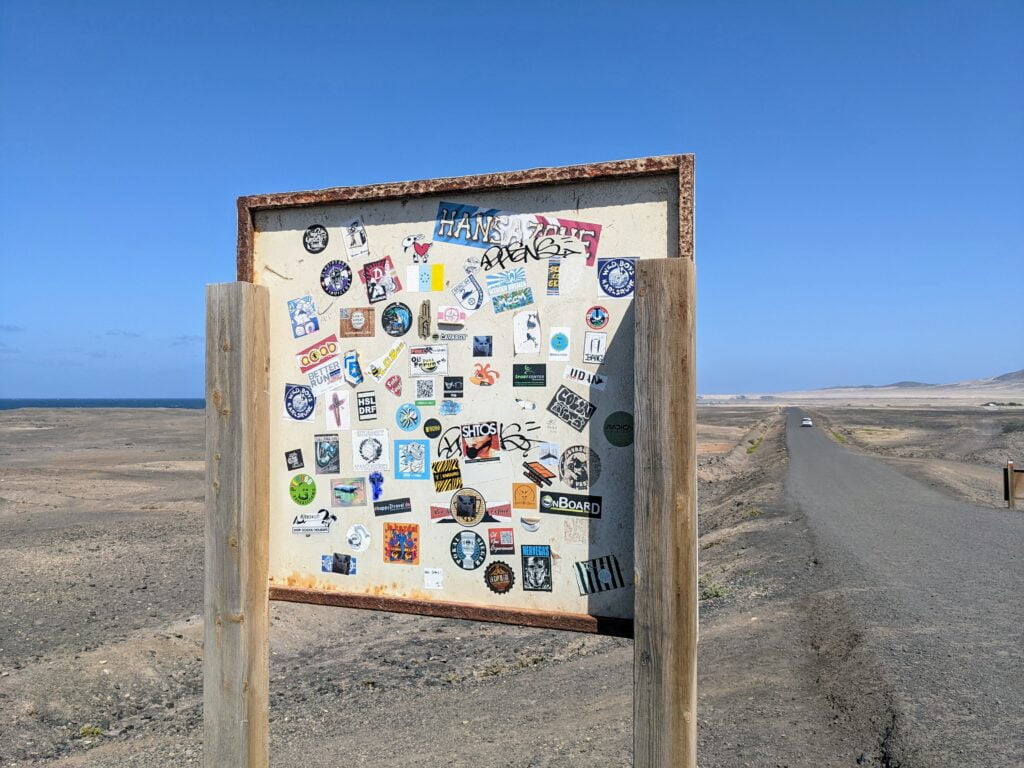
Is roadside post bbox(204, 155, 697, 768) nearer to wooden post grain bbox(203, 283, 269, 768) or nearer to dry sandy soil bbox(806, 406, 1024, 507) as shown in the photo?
wooden post grain bbox(203, 283, 269, 768)

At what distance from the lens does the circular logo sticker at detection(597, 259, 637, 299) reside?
2.53 metres

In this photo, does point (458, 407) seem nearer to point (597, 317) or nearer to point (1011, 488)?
point (597, 317)

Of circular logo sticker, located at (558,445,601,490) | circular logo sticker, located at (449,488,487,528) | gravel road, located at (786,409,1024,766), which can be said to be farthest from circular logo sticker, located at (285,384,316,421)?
gravel road, located at (786,409,1024,766)

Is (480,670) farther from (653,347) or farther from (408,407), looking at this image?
(653,347)

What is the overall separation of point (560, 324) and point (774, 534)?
11790mm

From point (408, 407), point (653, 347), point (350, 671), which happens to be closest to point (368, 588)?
point (408, 407)

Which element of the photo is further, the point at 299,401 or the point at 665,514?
the point at 299,401

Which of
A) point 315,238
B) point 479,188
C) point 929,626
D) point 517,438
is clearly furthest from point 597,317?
point 929,626

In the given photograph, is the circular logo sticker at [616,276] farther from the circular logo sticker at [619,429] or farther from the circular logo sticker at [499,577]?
the circular logo sticker at [499,577]

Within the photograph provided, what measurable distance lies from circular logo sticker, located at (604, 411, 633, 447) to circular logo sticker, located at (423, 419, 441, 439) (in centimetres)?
61

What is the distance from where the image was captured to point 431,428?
110 inches

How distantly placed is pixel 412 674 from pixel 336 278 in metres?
5.81

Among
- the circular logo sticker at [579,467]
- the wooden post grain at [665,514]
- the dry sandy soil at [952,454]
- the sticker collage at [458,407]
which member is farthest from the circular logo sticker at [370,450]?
the dry sandy soil at [952,454]

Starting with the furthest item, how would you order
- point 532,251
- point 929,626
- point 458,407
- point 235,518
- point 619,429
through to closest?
point 929,626 → point 235,518 → point 458,407 → point 532,251 → point 619,429
